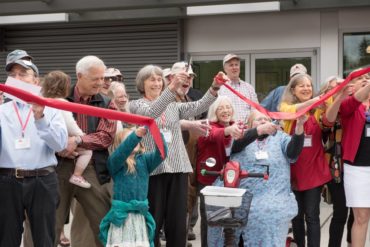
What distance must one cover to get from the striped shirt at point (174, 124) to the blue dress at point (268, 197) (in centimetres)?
45

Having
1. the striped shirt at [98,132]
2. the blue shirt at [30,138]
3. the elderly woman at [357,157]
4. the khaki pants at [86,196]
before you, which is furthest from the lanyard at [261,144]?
the blue shirt at [30,138]

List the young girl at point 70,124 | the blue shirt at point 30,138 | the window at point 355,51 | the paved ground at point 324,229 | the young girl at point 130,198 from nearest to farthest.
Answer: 1. the blue shirt at point 30,138
2. the young girl at point 130,198
3. the young girl at point 70,124
4. the paved ground at point 324,229
5. the window at point 355,51

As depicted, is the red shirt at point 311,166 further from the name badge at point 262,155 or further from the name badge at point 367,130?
the name badge at point 262,155

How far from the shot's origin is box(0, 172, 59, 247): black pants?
4.61 meters

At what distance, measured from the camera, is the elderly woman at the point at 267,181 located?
531cm

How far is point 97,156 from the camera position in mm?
5348

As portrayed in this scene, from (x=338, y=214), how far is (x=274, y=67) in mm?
5498

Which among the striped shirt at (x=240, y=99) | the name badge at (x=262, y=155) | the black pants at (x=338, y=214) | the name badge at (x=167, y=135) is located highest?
the striped shirt at (x=240, y=99)

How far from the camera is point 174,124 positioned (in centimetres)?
562

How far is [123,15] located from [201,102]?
21.6 ft

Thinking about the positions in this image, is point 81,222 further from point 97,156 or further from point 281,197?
point 281,197

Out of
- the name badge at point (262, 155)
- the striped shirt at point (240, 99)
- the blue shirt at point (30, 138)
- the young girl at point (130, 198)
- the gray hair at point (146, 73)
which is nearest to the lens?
the blue shirt at point (30, 138)

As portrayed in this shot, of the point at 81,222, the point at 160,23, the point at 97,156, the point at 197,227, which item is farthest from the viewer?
the point at 160,23

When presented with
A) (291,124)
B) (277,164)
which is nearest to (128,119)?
(277,164)
